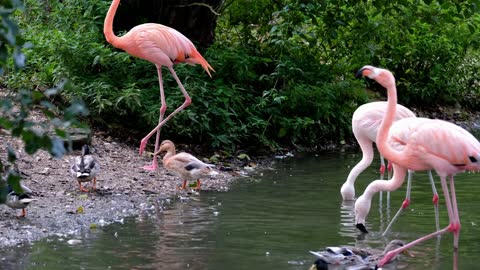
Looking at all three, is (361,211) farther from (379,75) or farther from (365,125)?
(365,125)

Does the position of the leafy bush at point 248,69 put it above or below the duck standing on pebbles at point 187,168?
above

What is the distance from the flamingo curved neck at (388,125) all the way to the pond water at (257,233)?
0.83 metres

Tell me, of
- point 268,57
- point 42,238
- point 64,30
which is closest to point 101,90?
point 64,30

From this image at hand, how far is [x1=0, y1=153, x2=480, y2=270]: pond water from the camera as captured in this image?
596 centimetres

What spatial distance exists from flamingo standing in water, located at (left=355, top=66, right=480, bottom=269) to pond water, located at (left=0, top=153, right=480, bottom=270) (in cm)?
41

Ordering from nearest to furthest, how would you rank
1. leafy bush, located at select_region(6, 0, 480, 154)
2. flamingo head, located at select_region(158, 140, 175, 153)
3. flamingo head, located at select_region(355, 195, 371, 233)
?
flamingo head, located at select_region(355, 195, 371, 233), flamingo head, located at select_region(158, 140, 175, 153), leafy bush, located at select_region(6, 0, 480, 154)

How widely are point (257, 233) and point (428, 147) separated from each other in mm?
1671

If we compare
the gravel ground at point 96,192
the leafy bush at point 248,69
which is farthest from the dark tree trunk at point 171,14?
the gravel ground at point 96,192

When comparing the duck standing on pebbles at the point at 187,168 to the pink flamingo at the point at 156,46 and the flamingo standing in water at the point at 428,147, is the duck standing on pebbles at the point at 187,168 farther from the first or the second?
the flamingo standing in water at the point at 428,147

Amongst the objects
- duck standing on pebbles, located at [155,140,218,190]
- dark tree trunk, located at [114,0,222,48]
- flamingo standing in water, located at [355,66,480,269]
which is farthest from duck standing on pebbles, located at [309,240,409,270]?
dark tree trunk, located at [114,0,222,48]

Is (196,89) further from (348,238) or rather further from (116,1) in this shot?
Answer: (348,238)

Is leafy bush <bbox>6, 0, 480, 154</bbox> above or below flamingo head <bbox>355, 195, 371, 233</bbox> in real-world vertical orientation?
above

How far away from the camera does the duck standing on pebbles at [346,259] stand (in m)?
5.73

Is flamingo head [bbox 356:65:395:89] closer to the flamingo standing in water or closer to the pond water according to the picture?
the flamingo standing in water
